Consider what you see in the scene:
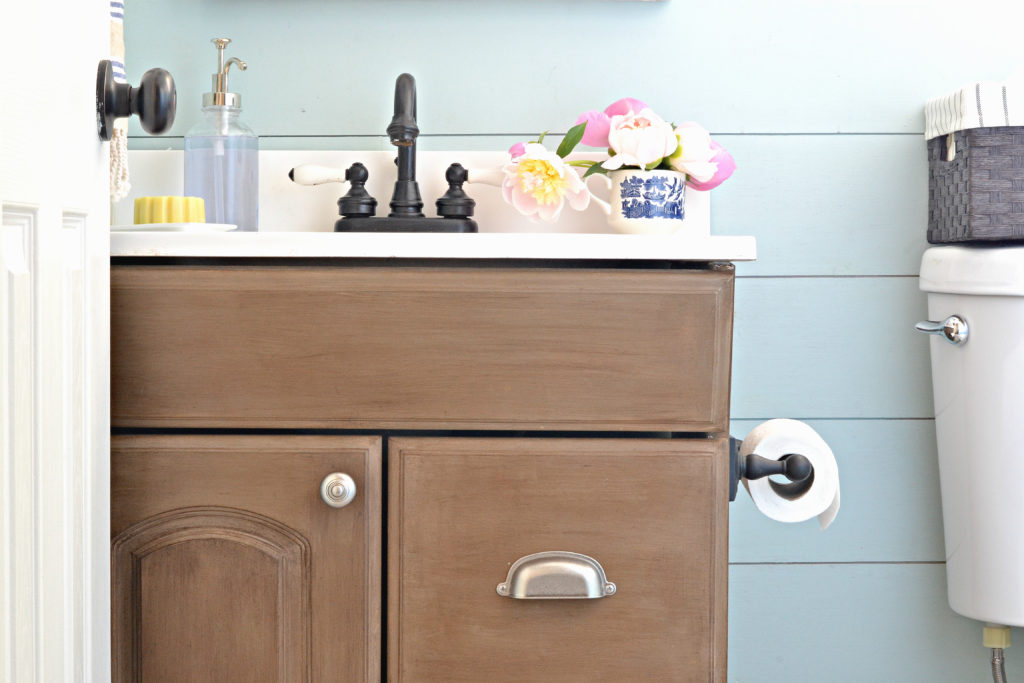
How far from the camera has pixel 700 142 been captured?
92 cm

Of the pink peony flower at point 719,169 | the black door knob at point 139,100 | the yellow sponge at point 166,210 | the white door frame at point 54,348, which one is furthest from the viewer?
the pink peony flower at point 719,169

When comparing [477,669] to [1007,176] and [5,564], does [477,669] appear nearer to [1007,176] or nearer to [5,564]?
[5,564]

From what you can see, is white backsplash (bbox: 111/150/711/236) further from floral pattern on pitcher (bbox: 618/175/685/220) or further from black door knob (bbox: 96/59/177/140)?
black door knob (bbox: 96/59/177/140)

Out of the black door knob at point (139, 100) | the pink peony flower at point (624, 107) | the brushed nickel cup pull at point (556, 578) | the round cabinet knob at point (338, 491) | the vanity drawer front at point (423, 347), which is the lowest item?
the brushed nickel cup pull at point (556, 578)

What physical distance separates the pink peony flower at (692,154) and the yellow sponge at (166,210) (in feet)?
1.70

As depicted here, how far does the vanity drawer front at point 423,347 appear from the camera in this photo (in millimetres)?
674

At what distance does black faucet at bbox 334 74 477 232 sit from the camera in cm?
94

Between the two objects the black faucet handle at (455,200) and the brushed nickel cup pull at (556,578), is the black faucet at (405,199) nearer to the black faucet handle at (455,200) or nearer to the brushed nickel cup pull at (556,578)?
the black faucet handle at (455,200)

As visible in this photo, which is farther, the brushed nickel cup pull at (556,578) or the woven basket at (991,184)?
the woven basket at (991,184)

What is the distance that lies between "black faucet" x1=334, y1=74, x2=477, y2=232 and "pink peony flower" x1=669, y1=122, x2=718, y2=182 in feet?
0.79

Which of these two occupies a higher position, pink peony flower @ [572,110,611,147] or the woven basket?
pink peony flower @ [572,110,611,147]

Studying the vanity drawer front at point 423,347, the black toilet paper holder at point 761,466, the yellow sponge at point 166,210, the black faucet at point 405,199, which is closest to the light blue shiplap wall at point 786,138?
the black faucet at point 405,199

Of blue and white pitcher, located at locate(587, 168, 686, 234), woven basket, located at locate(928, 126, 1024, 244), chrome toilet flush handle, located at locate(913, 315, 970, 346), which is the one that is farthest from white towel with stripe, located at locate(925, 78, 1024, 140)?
blue and white pitcher, located at locate(587, 168, 686, 234)

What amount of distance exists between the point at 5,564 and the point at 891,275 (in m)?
1.04
